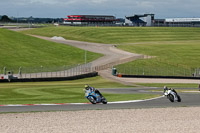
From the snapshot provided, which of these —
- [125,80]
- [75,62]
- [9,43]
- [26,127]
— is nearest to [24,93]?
[26,127]

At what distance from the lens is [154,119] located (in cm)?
2528

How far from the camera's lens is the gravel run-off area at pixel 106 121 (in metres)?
22.1

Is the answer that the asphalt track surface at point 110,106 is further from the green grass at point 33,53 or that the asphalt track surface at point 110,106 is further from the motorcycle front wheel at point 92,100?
the green grass at point 33,53

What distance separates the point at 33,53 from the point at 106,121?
6286 centimetres

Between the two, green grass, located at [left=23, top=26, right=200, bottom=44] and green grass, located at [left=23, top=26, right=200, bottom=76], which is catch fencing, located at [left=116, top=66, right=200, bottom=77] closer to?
green grass, located at [left=23, top=26, right=200, bottom=76]

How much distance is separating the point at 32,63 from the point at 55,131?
55.6 meters

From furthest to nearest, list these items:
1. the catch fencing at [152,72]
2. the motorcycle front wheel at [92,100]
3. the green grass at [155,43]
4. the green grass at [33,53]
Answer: the green grass at [155,43]
the green grass at [33,53]
the catch fencing at [152,72]
the motorcycle front wheel at [92,100]

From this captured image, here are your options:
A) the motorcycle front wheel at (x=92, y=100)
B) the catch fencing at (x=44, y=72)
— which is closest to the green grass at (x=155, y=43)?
the catch fencing at (x=44, y=72)

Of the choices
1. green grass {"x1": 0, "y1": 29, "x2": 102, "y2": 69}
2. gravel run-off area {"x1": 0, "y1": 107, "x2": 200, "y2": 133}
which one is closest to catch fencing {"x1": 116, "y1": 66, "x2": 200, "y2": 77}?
green grass {"x1": 0, "y1": 29, "x2": 102, "y2": 69}

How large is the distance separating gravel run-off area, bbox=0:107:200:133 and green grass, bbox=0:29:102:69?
45710 millimetres

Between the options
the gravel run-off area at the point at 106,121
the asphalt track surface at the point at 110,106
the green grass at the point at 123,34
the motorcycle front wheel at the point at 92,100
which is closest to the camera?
the gravel run-off area at the point at 106,121

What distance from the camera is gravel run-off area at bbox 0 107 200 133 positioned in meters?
22.1

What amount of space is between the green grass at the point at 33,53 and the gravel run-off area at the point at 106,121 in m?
45.7

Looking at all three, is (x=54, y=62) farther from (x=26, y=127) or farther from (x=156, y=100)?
(x=26, y=127)
